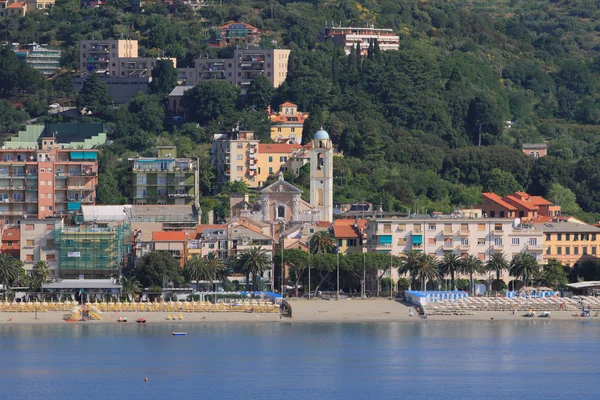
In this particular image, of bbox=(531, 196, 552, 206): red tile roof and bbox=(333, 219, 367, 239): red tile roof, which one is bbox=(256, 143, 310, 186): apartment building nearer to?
bbox=(531, 196, 552, 206): red tile roof

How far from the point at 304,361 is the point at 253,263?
62.2ft

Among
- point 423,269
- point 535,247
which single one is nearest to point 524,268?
point 535,247

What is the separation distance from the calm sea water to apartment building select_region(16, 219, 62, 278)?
10.2 metres

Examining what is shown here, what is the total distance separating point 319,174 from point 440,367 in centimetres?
3775

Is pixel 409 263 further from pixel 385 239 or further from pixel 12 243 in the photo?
pixel 12 243

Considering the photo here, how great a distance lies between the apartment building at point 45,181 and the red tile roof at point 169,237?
1454 centimetres

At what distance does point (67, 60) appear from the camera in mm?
170750

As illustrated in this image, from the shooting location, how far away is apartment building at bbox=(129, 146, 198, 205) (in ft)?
439

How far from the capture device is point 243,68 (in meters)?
161

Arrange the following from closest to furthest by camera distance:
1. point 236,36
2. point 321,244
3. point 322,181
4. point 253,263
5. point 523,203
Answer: point 253,263 → point 321,244 → point 322,181 → point 523,203 → point 236,36

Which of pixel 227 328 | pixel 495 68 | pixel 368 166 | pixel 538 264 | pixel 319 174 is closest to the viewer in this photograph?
pixel 227 328

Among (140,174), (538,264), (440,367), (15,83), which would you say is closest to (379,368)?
(440,367)

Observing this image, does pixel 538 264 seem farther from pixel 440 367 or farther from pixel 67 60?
pixel 67 60

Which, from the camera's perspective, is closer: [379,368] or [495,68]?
[379,368]
